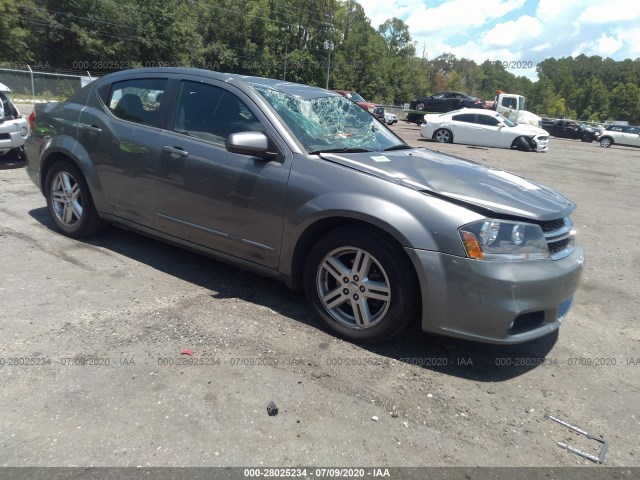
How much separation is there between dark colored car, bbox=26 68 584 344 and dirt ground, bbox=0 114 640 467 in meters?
0.32

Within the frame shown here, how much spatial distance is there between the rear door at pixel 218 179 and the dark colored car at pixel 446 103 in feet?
108

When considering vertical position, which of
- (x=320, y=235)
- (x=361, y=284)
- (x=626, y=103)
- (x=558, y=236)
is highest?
(x=626, y=103)

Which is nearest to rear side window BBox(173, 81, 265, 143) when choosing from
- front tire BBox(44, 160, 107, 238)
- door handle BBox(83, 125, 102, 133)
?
door handle BBox(83, 125, 102, 133)

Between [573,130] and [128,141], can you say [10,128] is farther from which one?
[573,130]

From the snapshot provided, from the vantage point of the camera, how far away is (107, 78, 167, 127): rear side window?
4.31 m

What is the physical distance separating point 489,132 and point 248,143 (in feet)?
62.2

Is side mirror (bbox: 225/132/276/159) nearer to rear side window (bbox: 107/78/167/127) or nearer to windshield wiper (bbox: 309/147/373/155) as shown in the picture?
windshield wiper (bbox: 309/147/373/155)

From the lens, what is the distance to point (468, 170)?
3.70 meters

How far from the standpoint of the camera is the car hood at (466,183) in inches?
120

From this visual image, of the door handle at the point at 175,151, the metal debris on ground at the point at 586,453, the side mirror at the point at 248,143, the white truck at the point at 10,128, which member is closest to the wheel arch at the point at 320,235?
the side mirror at the point at 248,143

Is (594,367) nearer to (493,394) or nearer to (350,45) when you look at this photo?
(493,394)

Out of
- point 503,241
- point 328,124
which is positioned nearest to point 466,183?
point 503,241

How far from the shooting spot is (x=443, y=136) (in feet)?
69.4

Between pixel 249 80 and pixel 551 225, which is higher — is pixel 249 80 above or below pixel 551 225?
above
